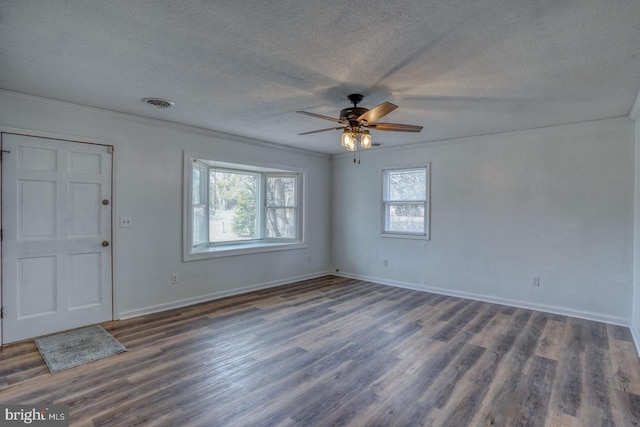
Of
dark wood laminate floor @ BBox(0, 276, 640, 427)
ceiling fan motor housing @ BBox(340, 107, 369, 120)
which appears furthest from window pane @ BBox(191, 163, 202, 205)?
ceiling fan motor housing @ BBox(340, 107, 369, 120)

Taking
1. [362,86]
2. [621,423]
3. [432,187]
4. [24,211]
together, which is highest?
[362,86]

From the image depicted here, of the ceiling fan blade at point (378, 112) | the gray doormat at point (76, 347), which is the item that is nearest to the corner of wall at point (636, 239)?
the ceiling fan blade at point (378, 112)

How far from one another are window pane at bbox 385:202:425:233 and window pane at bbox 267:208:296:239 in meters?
1.76

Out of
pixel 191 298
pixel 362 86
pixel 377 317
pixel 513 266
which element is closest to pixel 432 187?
pixel 513 266

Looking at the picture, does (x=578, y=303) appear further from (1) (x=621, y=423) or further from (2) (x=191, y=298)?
(2) (x=191, y=298)

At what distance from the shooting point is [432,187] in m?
5.35

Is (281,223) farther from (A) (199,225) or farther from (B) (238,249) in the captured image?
(A) (199,225)

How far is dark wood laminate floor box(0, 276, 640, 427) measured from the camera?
2.15 meters

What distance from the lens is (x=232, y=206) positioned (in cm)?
567

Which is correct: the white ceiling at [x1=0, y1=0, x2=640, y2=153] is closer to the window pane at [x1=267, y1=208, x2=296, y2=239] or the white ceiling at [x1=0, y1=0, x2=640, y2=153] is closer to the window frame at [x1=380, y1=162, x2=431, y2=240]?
the window frame at [x1=380, y1=162, x2=431, y2=240]

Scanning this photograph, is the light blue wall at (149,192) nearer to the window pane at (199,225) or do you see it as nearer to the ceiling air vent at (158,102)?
the window pane at (199,225)

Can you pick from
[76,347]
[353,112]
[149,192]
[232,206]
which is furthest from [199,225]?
[353,112]

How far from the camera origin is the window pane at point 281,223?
6.14 m

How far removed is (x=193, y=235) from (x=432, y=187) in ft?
12.5
